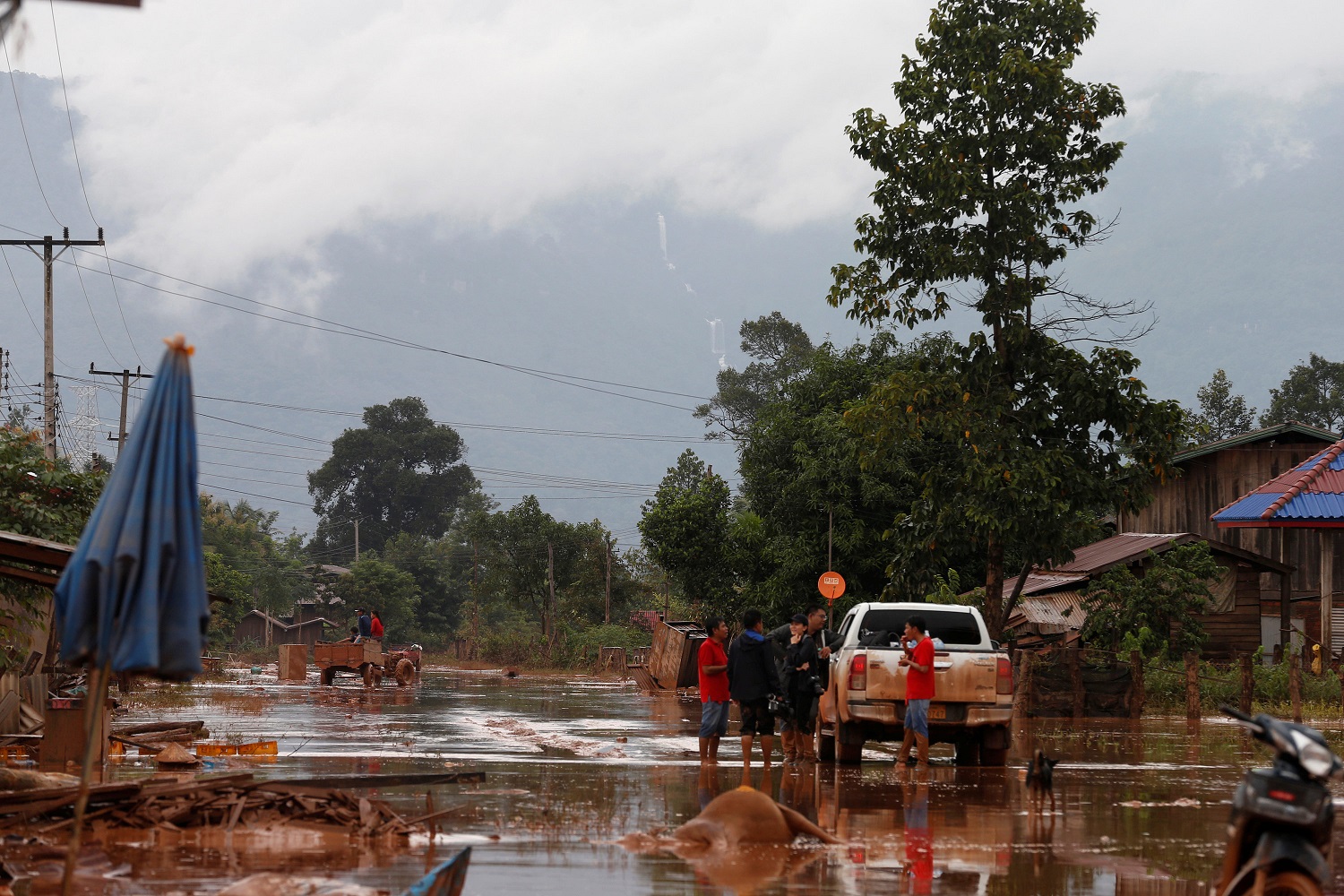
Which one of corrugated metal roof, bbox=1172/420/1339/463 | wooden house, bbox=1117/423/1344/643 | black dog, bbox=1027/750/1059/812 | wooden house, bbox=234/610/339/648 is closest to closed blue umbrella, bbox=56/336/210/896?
black dog, bbox=1027/750/1059/812

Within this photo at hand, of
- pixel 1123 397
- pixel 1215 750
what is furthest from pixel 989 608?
pixel 1215 750

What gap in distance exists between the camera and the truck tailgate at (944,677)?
1677cm

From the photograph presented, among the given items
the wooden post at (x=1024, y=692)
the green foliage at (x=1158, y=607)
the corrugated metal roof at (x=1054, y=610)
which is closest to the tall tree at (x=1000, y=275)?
the wooden post at (x=1024, y=692)

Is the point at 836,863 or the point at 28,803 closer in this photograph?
the point at 836,863

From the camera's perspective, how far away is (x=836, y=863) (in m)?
9.44

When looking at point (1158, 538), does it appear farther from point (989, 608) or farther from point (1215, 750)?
point (1215, 750)

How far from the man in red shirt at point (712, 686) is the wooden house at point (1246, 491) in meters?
25.7

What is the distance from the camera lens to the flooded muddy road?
29.0 feet

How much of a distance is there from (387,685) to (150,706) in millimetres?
12166

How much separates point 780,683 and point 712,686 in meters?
0.75

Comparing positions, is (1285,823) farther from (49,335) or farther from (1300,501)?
(49,335)

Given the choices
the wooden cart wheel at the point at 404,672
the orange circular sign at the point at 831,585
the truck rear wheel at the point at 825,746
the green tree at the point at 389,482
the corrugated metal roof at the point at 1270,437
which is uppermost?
Answer: the green tree at the point at 389,482

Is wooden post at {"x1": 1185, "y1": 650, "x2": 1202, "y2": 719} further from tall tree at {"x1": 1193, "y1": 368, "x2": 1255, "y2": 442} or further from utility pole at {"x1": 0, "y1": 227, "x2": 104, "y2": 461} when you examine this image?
tall tree at {"x1": 1193, "y1": 368, "x2": 1255, "y2": 442}

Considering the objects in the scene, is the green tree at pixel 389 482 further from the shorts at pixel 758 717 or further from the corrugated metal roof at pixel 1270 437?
the shorts at pixel 758 717
